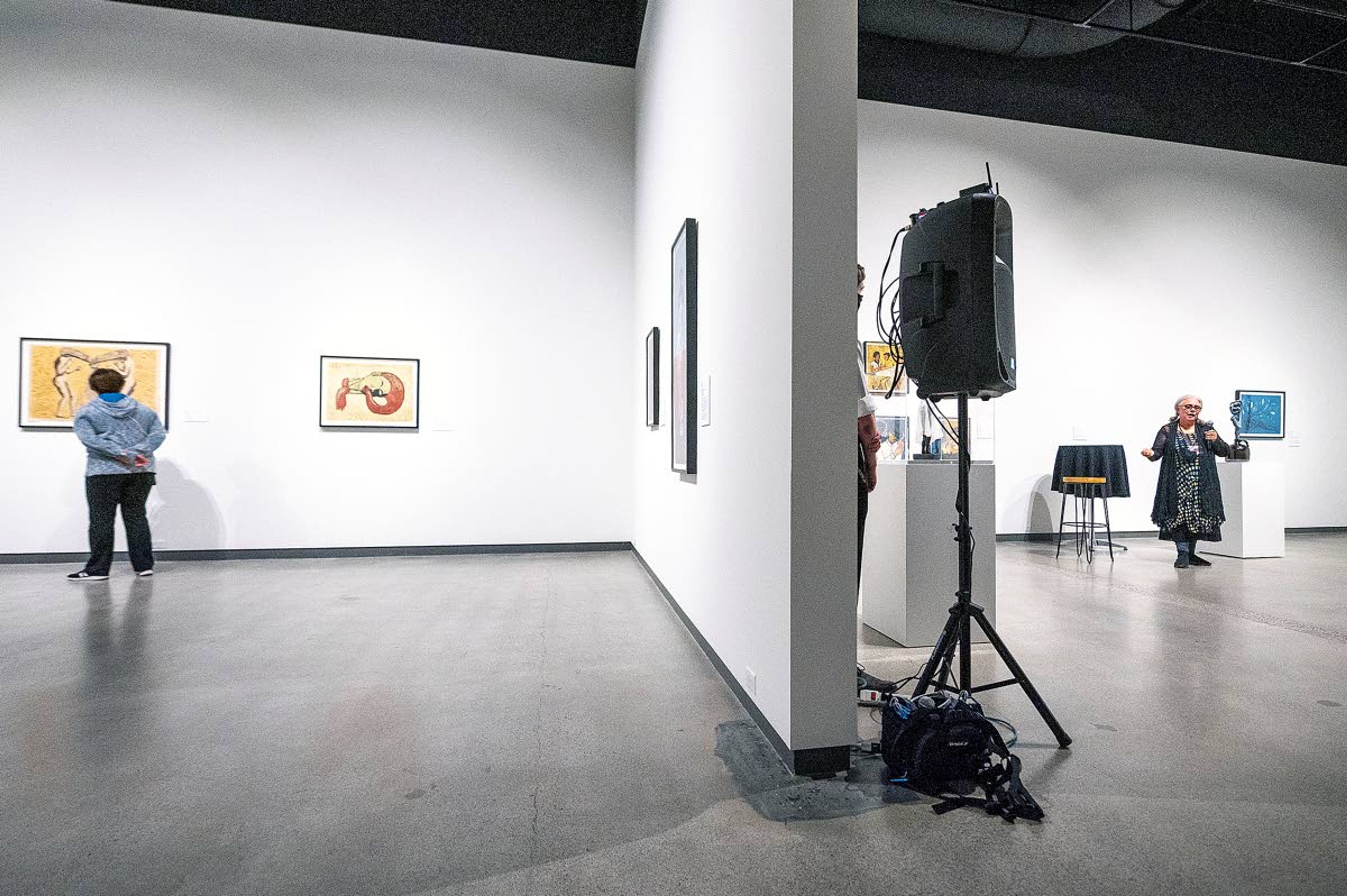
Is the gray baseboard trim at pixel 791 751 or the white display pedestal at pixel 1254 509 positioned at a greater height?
the white display pedestal at pixel 1254 509

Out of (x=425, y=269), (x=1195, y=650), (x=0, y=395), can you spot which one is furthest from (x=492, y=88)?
(x=1195, y=650)

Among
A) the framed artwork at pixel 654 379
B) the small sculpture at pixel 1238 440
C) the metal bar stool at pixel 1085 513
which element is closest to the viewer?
the framed artwork at pixel 654 379

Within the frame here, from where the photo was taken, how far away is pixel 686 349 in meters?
3.60

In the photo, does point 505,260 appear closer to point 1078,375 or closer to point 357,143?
point 357,143

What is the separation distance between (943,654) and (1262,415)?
8759 mm

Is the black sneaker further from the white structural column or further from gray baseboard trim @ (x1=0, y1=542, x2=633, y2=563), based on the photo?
gray baseboard trim @ (x1=0, y1=542, x2=633, y2=563)

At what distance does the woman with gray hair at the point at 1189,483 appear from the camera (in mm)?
6117

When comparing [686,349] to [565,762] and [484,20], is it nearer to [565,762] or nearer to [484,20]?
[565,762]

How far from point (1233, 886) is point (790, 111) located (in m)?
2.23

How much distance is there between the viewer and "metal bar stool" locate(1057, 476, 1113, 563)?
6.52m

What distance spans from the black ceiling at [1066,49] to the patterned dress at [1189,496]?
3810 millimetres

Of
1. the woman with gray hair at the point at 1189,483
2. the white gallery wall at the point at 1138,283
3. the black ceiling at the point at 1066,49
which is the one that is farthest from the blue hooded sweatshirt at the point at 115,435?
the woman with gray hair at the point at 1189,483

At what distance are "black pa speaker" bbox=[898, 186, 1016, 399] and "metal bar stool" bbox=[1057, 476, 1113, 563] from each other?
191 inches

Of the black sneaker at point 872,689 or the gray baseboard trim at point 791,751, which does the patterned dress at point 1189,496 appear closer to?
the black sneaker at point 872,689
